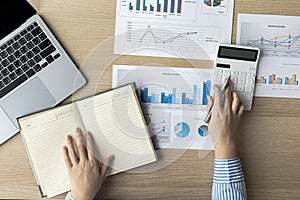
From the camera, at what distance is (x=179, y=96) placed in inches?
34.6

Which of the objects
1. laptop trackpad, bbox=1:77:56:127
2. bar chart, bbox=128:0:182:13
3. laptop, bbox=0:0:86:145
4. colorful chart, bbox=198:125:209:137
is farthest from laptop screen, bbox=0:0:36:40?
colorful chart, bbox=198:125:209:137

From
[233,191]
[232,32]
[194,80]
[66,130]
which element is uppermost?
[232,32]

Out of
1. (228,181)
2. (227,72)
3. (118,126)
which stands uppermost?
(227,72)

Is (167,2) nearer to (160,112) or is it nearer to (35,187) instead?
(160,112)

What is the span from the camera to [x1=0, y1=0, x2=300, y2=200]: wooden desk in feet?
2.79

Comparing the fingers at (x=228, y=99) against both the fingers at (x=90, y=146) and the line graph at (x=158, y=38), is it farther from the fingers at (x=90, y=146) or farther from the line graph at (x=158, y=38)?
the fingers at (x=90, y=146)

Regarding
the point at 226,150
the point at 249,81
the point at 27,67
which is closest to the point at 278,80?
the point at 249,81

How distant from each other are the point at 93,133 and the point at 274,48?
17.4 inches

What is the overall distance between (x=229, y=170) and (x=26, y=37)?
0.51 metres

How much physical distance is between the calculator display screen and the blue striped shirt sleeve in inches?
8.7

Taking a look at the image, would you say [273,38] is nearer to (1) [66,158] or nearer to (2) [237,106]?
(2) [237,106]

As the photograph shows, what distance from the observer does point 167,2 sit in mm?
876

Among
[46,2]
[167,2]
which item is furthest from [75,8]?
[167,2]

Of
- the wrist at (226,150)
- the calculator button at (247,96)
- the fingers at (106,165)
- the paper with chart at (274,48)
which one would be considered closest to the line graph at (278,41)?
the paper with chart at (274,48)
